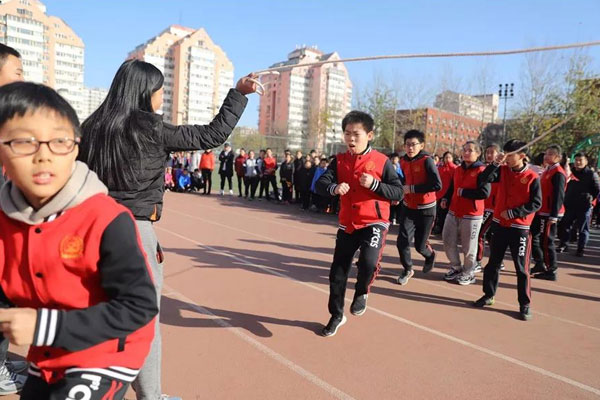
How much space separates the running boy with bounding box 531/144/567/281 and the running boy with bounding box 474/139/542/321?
189cm

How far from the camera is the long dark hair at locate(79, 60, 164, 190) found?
2.32 metres

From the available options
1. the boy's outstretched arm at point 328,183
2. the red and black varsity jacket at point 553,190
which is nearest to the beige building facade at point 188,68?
the red and black varsity jacket at point 553,190

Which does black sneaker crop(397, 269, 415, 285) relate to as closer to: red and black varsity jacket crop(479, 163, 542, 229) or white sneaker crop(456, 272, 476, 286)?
white sneaker crop(456, 272, 476, 286)

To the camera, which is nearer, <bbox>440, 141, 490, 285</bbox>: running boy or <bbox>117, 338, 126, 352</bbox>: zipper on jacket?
<bbox>117, 338, 126, 352</bbox>: zipper on jacket

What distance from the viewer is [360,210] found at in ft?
14.3

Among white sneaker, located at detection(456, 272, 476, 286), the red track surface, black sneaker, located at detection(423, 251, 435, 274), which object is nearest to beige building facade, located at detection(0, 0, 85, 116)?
the red track surface

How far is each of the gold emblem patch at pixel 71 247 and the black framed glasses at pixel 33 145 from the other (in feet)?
0.93

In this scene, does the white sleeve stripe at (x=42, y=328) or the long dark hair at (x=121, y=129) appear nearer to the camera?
the white sleeve stripe at (x=42, y=328)

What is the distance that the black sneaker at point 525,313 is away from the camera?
506 cm

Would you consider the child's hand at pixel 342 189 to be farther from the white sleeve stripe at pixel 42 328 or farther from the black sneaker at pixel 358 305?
the white sleeve stripe at pixel 42 328

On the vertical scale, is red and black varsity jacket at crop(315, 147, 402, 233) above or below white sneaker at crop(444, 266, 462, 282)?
above

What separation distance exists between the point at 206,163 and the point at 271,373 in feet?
50.9

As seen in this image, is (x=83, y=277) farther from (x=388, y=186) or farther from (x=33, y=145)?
(x=388, y=186)

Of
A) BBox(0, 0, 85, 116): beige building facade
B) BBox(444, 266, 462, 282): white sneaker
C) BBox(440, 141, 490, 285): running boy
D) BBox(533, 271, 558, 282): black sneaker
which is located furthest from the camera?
BBox(0, 0, 85, 116): beige building facade
